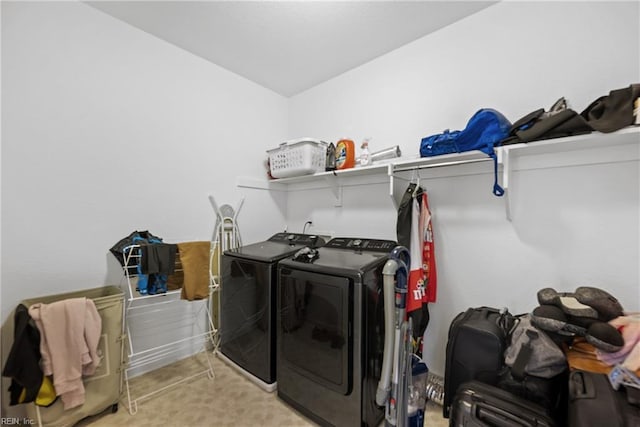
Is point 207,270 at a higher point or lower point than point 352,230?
lower

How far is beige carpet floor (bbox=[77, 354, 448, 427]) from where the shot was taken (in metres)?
1.54

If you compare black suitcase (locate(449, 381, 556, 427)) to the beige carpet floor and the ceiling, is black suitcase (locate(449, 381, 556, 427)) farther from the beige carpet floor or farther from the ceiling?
the ceiling

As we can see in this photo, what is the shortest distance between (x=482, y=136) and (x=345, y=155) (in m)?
1.04

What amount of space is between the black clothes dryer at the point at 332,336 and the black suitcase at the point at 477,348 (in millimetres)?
406

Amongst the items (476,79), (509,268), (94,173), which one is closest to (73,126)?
(94,173)

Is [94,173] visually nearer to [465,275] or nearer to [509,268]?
[465,275]

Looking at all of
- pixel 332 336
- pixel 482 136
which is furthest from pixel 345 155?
pixel 332 336

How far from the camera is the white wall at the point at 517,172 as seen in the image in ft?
4.53

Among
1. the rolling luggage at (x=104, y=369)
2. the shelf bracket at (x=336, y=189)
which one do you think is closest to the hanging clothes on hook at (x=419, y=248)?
the shelf bracket at (x=336, y=189)

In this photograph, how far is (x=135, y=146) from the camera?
1.98 m

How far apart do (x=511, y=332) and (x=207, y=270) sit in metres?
2.03

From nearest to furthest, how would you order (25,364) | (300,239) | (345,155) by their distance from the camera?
(25,364) < (345,155) < (300,239)

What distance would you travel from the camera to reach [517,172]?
1.64 m

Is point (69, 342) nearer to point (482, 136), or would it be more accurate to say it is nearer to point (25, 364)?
point (25, 364)
